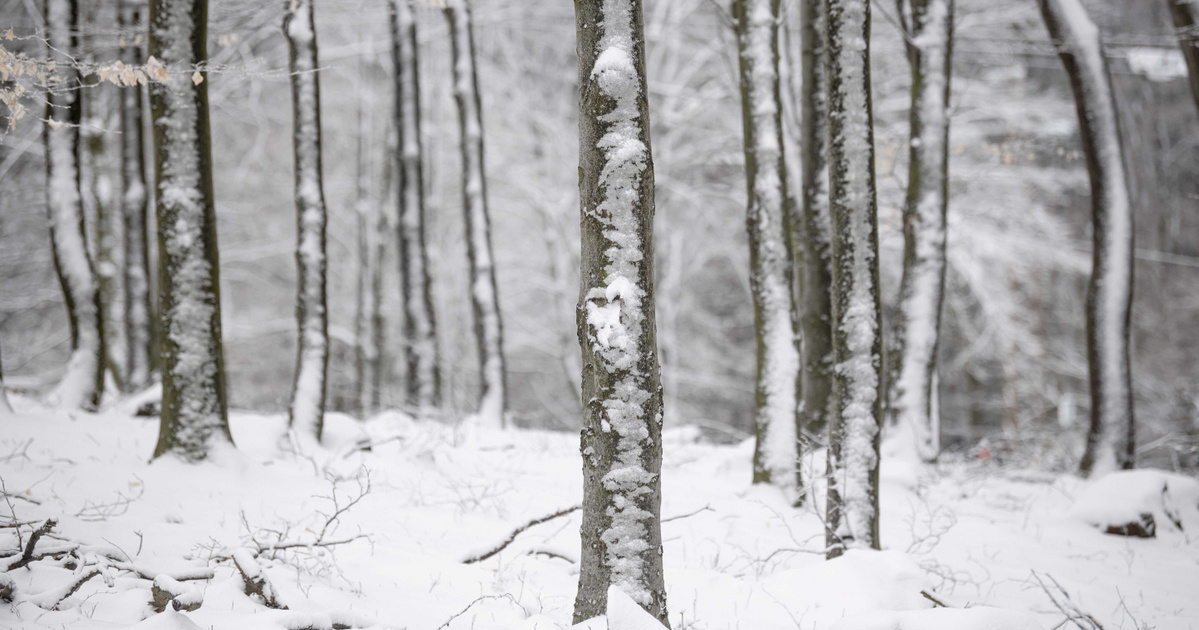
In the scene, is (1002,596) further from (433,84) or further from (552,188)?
(433,84)

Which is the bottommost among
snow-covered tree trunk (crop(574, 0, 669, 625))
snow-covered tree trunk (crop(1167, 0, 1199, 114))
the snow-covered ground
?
the snow-covered ground

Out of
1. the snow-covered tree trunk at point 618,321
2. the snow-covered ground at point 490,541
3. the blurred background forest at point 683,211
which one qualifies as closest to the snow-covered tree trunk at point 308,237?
the snow-covered ground at point 490,541

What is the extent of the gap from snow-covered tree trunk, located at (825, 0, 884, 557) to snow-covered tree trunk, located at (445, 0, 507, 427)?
6266 mm

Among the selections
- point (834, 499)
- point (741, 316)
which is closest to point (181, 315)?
point (834, 499)

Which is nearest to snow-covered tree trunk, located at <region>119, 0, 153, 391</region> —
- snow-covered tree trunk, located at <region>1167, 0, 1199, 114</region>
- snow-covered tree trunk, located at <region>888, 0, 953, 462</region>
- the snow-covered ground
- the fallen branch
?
the snow-covered ground

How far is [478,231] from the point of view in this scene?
31.6 ft

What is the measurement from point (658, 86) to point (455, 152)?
7.07 m

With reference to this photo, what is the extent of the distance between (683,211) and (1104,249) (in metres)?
9.60

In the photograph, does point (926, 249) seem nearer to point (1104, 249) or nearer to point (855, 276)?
point (1104, 249)

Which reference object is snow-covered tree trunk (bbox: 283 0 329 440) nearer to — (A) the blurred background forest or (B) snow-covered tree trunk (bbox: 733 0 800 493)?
(A) the blurred background forest

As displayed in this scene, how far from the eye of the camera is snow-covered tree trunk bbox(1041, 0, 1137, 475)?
7.60 metres

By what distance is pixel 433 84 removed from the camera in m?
16.0

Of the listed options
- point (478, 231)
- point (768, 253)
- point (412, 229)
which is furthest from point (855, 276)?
point (412, 229)

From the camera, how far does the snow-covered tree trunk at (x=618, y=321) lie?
2725 millimetres
